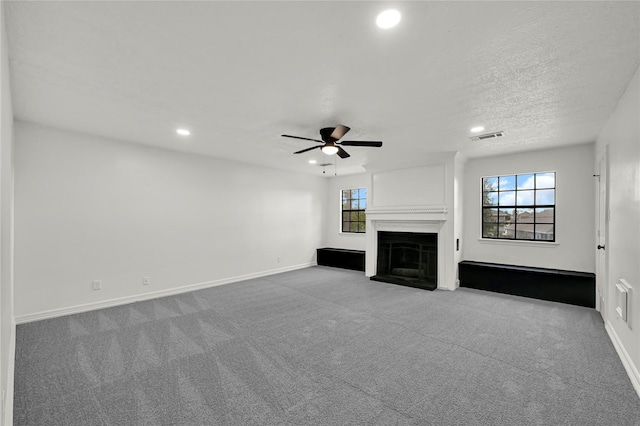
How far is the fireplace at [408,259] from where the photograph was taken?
18.2 ft

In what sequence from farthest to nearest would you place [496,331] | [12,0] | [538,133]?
1. [538,133]
2. [496,331]
3. [12,0]

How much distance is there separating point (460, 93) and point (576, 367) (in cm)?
270

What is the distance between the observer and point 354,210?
25.6 feet

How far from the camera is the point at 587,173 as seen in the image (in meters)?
4.56

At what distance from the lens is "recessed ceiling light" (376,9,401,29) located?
165 centimetres

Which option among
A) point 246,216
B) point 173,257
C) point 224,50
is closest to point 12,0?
point 224,50

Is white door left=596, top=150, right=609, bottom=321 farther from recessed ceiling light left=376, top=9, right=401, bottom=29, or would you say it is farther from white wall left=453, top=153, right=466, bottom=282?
recessed ceiling light left=376, top=9, right=401, bottom=29

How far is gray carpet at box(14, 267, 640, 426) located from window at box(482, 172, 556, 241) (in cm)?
144

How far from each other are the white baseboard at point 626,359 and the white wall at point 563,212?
181cm

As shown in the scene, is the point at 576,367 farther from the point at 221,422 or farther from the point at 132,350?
the point at 132,350

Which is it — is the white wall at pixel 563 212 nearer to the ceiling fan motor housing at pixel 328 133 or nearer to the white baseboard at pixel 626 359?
the white baseboard at pixel 626 359

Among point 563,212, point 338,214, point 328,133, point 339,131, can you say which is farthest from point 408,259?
point 339,131

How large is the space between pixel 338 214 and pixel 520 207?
13.8 ft

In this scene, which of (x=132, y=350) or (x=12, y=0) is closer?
(x=12, y=0)
